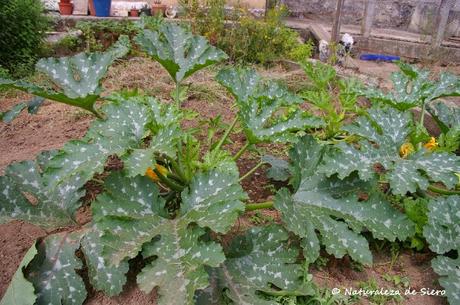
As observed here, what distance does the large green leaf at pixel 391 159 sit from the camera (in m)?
2.04

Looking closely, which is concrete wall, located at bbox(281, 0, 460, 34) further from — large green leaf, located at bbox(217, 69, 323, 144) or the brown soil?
large green leaf, located at bbox(217, 69, 323, 144)

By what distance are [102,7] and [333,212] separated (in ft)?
24.7

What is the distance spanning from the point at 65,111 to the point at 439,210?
10.6 ft

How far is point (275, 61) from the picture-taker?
621cm

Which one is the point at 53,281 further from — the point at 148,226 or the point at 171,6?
the point at 171,6

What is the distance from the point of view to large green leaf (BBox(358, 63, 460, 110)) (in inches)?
103

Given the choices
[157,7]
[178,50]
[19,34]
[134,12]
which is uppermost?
[178,50]

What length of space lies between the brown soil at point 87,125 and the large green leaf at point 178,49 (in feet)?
2.71

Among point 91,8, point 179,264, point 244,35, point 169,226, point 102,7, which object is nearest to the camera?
point 179,264

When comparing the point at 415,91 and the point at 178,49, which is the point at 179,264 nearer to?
the point at 178,49

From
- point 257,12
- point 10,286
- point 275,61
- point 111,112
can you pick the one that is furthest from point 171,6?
point 10,286

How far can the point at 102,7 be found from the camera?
8156mm

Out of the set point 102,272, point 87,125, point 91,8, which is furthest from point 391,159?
point 91,8

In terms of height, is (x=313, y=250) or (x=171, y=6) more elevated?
(x=171, y=6)
